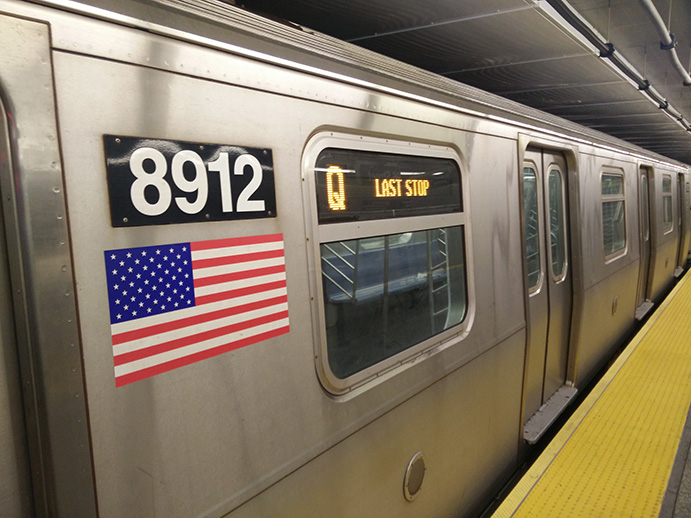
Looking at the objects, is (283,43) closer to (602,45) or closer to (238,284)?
(238,284)

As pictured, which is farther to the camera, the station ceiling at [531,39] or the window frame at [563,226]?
the window frame at [563,226]

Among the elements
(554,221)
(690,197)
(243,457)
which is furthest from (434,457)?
(690,197)

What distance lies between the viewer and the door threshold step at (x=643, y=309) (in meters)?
7.50

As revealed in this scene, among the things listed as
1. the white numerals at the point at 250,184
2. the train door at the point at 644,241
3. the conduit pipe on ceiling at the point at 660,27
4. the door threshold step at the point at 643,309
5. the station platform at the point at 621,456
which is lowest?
the door threshold step at the point at 643,309

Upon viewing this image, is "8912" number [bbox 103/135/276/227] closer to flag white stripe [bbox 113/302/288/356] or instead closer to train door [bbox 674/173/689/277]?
flag white stripe [bbox 113/302/288/356]

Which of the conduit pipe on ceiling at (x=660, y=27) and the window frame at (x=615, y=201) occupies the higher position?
the conduit pipe on ceiling at (x=660, y=27)

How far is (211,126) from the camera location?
143cm

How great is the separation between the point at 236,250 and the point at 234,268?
0.17 ft

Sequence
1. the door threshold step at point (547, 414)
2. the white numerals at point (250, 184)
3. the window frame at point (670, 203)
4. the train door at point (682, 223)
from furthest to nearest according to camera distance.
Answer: the train door at point (682, 223)
the window frame at point (670, 203)
the door threshold step at point (547, 414)
the white numerals at point (250, 184)

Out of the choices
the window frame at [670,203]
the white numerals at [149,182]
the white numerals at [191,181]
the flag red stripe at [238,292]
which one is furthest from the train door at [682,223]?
the white numerals at [149,182]

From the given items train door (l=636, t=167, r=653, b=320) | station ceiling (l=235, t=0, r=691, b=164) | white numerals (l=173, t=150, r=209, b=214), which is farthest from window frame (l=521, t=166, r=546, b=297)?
train door (l=636, t=167, r=653, b=320)

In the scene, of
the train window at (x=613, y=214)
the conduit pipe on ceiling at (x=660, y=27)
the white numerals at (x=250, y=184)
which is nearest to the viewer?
the white numerals at (x=250, y=184)

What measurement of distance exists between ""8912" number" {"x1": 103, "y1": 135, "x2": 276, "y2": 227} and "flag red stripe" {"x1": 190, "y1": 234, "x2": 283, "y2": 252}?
0.21 feet

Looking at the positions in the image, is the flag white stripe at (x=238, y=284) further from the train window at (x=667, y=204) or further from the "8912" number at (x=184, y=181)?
the train window at (x=667, y=204)
